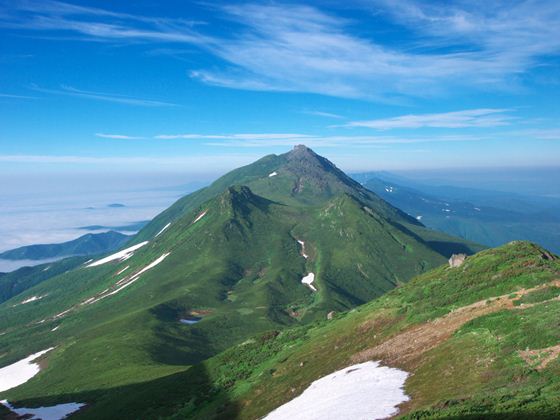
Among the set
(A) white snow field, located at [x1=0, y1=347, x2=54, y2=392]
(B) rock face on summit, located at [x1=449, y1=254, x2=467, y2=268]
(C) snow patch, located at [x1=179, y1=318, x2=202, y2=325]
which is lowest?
(A) white snow field, located at [x1=0, y1=347, x2=54, y2=392]

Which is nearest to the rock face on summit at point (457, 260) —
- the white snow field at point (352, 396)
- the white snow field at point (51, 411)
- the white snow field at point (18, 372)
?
the white snow field at point (352, 396)

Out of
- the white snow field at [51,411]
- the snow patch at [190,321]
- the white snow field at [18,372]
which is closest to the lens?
the white snow field at [51,411]

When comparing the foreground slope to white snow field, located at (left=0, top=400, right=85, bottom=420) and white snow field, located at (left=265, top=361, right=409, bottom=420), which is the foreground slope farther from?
white snow field, located at (left=0, top=400, right=85, bottom=420)

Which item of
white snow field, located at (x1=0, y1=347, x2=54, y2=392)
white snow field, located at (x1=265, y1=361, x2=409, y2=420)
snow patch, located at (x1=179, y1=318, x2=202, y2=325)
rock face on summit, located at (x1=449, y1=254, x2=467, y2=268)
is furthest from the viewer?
snow patch, located at (x1=179, y1=318, x2=202, y2=325)

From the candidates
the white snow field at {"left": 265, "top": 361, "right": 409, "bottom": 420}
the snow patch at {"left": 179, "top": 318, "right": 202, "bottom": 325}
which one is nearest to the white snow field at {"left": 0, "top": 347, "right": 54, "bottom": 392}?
the snow patch at {"left": 179, "top": 318, "right": 202, "bottom": 325}

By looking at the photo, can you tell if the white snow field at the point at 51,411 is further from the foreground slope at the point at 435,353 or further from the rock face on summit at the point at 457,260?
the rock face on summit at the point at 457,260

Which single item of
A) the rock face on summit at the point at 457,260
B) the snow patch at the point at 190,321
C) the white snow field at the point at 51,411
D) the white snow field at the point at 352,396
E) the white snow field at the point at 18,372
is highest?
the rock face on summit at the point at 457,260

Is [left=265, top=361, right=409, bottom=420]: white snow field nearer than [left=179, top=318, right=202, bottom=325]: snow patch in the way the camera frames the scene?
Yes

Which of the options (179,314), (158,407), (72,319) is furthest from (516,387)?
(72,319)
